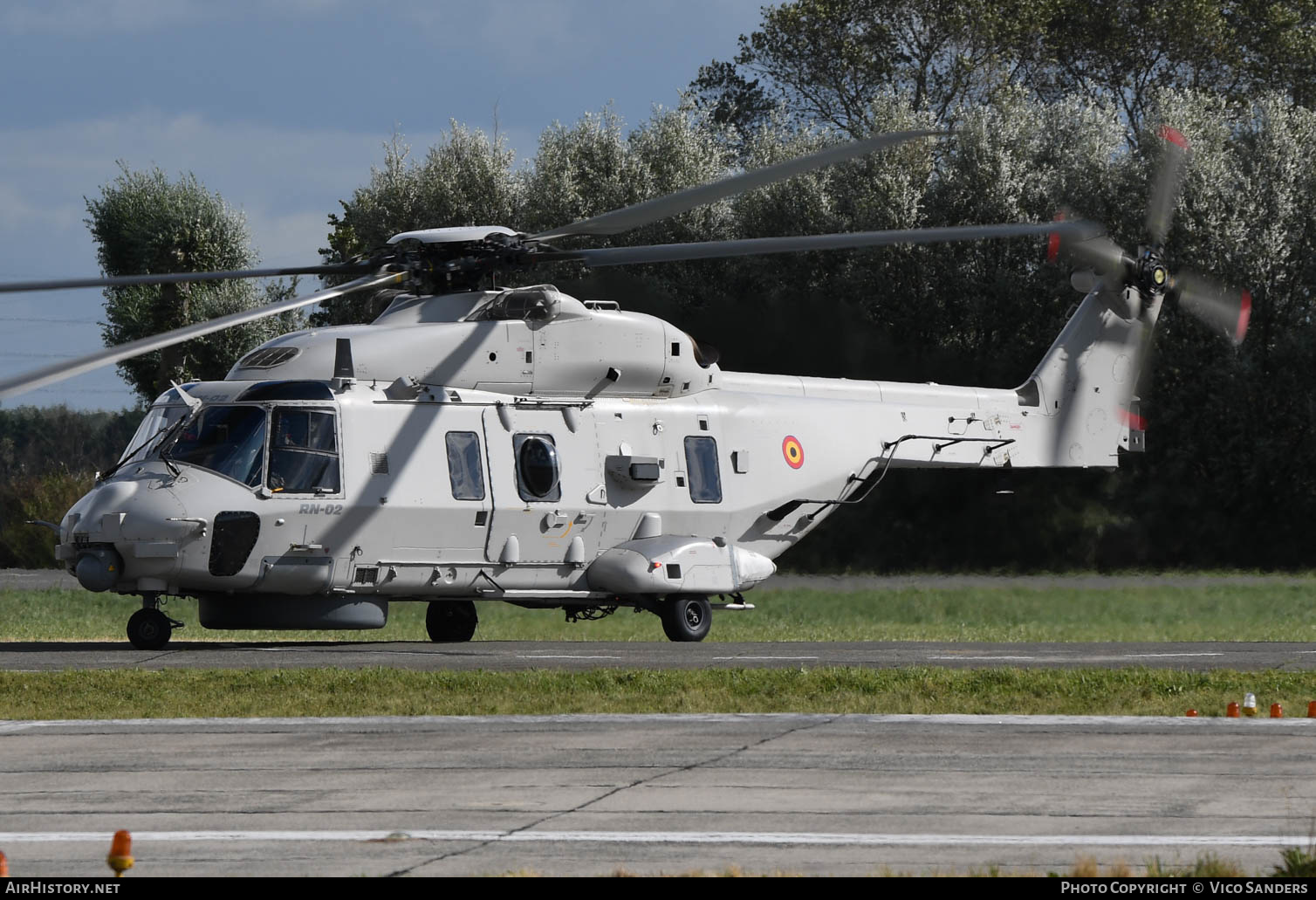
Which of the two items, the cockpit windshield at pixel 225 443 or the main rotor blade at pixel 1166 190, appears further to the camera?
the main rotor blade at pixel 1166 190

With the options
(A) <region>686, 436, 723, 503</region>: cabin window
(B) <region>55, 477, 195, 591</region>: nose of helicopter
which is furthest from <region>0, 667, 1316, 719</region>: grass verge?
(A) <region>686, 436, 723, 503</region>: cabin window

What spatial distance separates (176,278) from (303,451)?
2769 millimetres

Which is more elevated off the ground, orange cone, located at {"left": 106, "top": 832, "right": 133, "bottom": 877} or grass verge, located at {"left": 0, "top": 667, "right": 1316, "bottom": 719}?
orange cone, located at {"left": 106, "top": 832, "right": 133, "bottom": 877}

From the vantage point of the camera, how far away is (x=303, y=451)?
19719 mm

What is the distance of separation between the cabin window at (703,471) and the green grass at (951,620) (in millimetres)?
3489

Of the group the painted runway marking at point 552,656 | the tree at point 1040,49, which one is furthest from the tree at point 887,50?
the painted runway marking at point 552,656

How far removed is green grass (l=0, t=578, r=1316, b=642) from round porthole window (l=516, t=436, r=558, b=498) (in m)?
5.10

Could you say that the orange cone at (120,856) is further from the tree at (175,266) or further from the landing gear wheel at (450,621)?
the tree at (175,266)

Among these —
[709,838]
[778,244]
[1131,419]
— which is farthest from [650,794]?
[1131,419]

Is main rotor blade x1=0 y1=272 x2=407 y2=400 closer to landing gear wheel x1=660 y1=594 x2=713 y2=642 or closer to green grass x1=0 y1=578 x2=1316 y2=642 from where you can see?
landing gear wheel x1=660 y1=594 x2=713 y2=642

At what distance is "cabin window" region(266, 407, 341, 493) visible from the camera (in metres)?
19.6

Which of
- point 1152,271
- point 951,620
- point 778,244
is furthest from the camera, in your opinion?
point 951,620

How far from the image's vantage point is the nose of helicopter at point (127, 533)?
18859 mm

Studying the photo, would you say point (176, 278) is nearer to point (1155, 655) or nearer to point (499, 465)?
point (499, 465)
